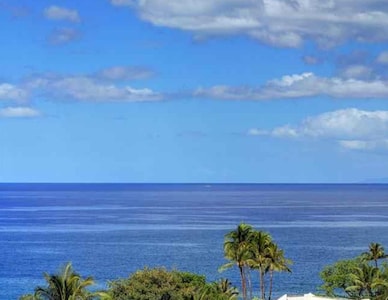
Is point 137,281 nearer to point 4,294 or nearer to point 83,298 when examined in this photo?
point 83,298

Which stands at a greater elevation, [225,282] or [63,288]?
[225,282]

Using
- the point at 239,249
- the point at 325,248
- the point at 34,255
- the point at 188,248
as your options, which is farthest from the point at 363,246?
the point at 239,249

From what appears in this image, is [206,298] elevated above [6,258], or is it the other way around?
[6,258]

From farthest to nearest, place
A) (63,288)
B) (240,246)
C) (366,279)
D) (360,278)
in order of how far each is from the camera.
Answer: (360,278)
(366,279)
(240,246)
(63,288)

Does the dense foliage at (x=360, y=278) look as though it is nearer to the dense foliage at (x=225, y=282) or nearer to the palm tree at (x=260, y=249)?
the dense foliage at (x=225, y=282)

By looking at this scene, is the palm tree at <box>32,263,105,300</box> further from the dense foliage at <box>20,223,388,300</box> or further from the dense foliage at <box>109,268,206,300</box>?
the dense foliage at <box>109,268,206,300</box>

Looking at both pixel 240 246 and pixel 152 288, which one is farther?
pixel 240 246

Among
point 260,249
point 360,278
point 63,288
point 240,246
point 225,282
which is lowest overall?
point 63,288

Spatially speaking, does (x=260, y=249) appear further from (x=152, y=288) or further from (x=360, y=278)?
(x=152, y=288)

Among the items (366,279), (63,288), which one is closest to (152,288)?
(63,288)

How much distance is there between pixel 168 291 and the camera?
2591 inches

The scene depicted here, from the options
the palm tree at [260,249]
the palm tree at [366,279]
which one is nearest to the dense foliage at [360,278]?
the palm tree at [366,279]

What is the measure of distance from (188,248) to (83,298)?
378ft

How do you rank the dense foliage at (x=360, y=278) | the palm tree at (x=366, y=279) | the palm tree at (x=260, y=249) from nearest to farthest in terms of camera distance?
the palm tree at (x=260, y=249) < the dense foliage at (x=360, y=278) < the palm tree at (x=366, y=279)
